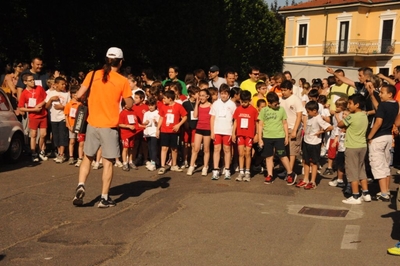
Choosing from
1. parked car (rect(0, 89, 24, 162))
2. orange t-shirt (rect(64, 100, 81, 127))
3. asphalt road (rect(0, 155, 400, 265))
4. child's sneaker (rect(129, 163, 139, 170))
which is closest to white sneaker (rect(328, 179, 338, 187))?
asphalt road (rect(0, 155, 400, 265))

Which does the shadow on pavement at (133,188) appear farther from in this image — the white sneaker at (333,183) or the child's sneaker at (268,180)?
the white sneaker at (333,183)

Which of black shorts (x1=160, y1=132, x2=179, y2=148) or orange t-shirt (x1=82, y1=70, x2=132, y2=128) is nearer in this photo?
orange t-shirt (x1=82, y1=70, x2=132, y2=128)

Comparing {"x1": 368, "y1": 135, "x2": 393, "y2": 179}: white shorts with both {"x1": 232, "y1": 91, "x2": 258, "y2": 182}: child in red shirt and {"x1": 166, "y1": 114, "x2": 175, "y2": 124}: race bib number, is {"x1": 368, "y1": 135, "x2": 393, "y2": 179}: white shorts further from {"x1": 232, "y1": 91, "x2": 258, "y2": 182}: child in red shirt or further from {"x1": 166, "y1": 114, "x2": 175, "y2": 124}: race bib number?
{"x1": 166, "y1": 114, "x2": 175, "y2": 124}: race bib number

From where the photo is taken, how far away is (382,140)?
8609 millimetres

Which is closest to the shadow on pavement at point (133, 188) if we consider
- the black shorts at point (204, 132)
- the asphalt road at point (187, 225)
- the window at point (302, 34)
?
the asphalt road at point (187, 225)

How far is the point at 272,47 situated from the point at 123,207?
160 feet

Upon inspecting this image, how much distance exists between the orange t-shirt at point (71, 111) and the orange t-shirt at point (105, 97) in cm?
348

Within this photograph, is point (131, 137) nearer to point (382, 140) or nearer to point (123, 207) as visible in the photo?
point (123, 207)

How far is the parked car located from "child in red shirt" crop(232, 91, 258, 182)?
4690mm

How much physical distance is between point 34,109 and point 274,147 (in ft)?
17.3

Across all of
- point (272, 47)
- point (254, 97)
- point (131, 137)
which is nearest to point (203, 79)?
point (254, 97)

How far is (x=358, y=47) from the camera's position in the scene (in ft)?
173

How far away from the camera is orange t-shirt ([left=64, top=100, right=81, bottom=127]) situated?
1098cm

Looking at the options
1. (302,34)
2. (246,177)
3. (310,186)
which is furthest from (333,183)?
(302,34)
